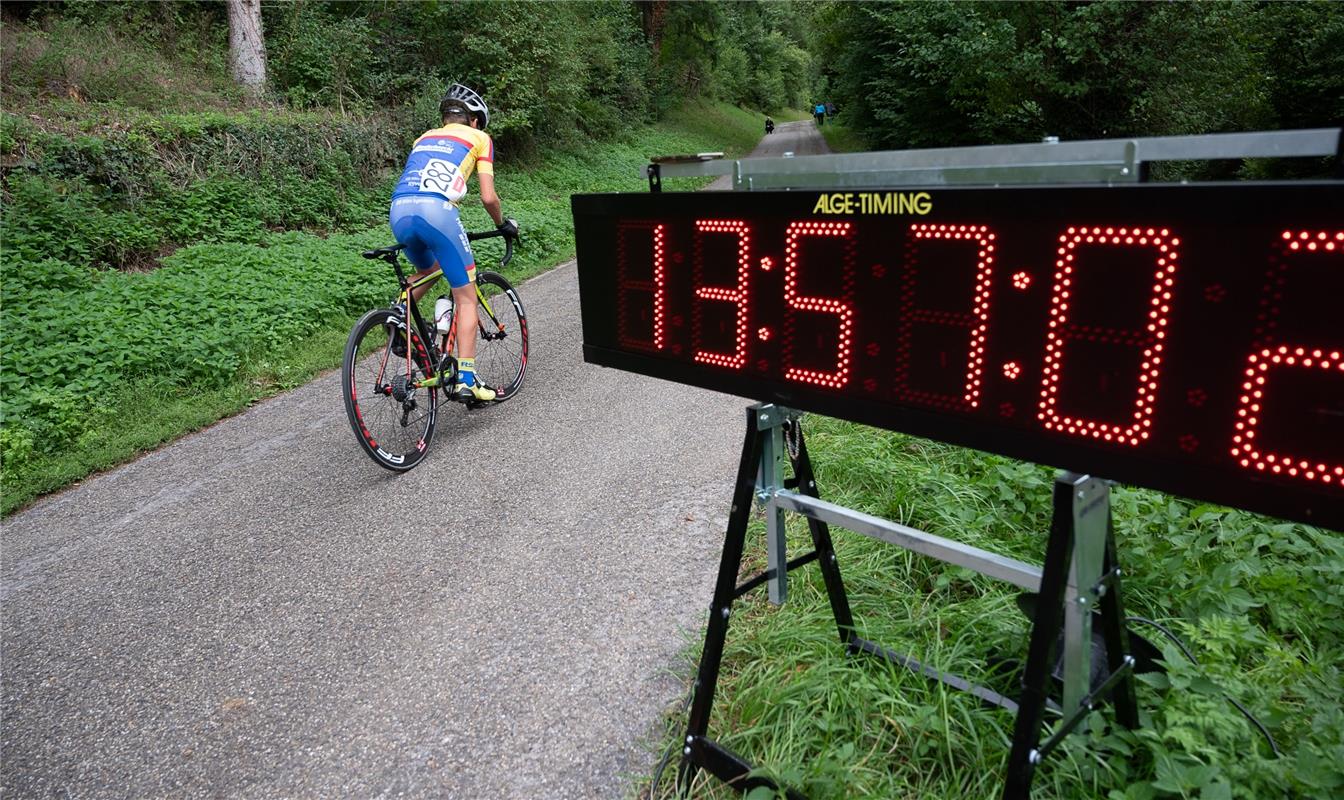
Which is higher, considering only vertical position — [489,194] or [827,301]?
[489,194]

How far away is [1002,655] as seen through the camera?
277cm

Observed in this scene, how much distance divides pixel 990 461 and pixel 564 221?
38.1 feet

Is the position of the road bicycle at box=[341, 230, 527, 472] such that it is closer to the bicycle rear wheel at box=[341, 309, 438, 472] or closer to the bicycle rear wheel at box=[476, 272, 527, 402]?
the bicycle rear wheel at box=[341, 309, 438, 472]

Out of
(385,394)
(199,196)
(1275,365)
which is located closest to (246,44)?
(199,196)

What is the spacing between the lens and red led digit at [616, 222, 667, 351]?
2.37 m

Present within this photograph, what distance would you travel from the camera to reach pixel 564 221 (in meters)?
14.6

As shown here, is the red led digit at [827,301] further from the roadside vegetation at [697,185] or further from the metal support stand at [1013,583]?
the roadside vegetation at [697,185]

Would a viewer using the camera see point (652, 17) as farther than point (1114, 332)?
Yes

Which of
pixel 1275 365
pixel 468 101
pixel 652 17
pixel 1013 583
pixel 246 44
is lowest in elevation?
pixel 1013 583

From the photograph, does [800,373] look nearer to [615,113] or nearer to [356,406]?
[356,406]

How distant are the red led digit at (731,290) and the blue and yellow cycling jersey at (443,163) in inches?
140

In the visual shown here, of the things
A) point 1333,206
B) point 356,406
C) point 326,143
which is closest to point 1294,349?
point 1333,206

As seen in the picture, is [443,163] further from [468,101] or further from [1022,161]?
[1022,161]

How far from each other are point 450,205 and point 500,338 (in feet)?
4.29
